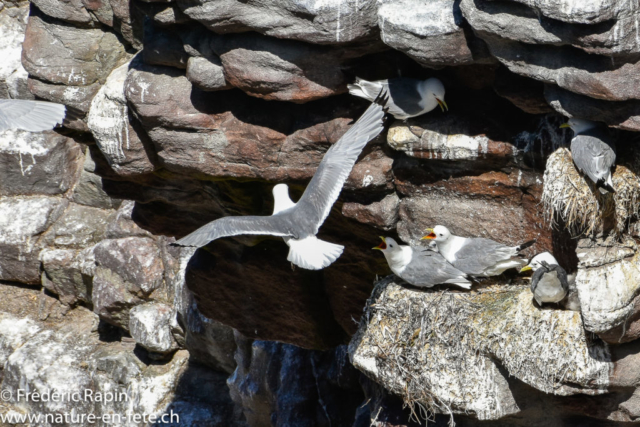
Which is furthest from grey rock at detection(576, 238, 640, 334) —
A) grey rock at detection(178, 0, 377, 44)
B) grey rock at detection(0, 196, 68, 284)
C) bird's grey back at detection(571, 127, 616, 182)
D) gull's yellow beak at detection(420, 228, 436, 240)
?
grey rock at detection(0, 196, 68, 284)

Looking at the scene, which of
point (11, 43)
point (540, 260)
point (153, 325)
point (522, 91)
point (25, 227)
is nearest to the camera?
point (522, 91)

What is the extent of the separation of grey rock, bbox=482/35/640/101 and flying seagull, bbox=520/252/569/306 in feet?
3.83

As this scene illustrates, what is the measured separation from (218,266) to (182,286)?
228 cm

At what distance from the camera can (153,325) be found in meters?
10.6

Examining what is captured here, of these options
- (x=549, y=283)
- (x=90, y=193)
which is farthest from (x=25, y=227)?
(x=549, y=283)

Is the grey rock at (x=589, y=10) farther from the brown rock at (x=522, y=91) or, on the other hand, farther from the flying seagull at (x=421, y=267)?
the flying seagull at (x=421, y=267)

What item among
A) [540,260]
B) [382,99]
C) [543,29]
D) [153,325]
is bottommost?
[153,325]

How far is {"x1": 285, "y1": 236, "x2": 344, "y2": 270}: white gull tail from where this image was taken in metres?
5.23

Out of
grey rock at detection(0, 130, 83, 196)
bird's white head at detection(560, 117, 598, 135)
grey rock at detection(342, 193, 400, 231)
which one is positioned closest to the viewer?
bird's white head at detection(560, 117, 598, 135)

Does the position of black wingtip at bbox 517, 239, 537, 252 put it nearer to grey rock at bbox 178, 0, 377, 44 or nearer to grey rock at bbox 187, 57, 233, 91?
grey rock at bbox 178, 0, 377, 44

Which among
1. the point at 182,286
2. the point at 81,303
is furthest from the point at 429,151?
the point at 81,303

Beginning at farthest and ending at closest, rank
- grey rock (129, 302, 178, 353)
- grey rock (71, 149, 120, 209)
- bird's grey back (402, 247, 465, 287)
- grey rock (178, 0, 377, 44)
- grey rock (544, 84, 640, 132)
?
grey rock (71, 149, 120, 209)
grey rock (129, 302, 178, 353)
bird's grey back (402, 247, 465, 287)
grey rock (178, 0, 377, 44)
grey rock (544, 84, 640, 132)

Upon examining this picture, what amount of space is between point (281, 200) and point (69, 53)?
4.75 meters

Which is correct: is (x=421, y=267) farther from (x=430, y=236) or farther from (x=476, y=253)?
(x=476, y=253)
